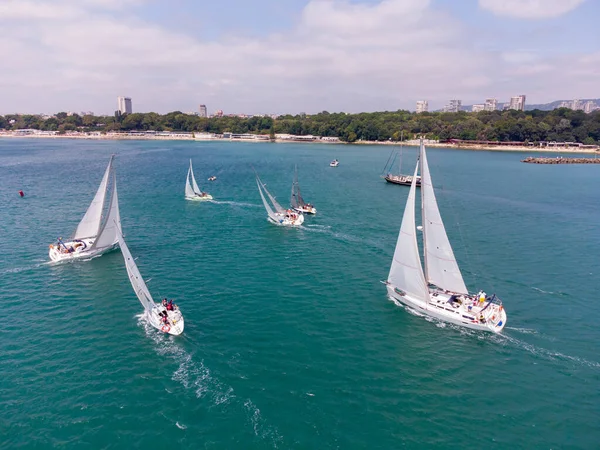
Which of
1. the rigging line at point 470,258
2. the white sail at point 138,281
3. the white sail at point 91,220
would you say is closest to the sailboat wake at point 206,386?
the white sail at point 138,281

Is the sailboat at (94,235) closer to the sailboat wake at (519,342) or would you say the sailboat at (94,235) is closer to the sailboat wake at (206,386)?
the sailboat wake at (206,386)

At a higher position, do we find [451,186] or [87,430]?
[451,186]

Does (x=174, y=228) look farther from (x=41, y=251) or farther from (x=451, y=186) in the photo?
(x=451, y=186)

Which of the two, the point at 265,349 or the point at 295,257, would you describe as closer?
the point at 265,349

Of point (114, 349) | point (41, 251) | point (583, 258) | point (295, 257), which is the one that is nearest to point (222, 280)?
point (295, 257)

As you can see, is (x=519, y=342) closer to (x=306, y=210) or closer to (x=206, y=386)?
(x=206, y=386)

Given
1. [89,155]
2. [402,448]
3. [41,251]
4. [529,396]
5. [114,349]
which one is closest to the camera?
[402,448]

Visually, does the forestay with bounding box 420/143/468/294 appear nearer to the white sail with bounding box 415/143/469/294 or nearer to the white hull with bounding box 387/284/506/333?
the white sail with bounding box 415/143/469/294

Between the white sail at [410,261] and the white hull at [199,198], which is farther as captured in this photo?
the white hull at [199,198]
